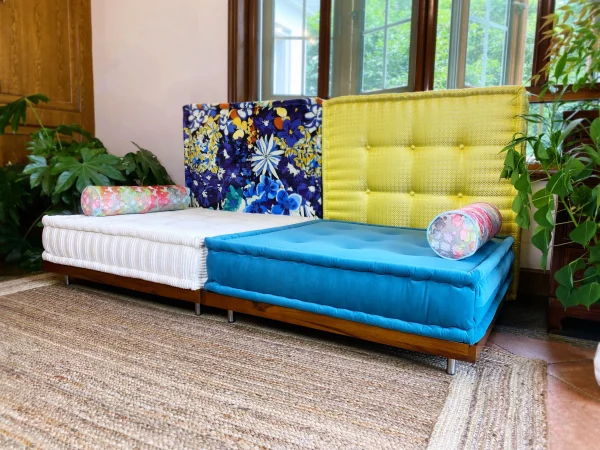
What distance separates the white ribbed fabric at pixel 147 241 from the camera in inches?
65.5

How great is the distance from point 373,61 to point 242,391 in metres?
1.91

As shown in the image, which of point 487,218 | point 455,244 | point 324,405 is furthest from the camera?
point 487,218

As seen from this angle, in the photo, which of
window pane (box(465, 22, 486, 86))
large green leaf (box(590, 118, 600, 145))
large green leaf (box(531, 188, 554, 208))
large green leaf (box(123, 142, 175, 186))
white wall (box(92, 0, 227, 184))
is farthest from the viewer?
white wall (box(92, 0, 227, 184))

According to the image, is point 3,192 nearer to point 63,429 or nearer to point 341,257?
point 63,429

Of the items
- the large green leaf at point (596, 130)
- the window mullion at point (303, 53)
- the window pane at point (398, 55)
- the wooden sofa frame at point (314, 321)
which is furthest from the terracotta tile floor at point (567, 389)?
the window mullion at point (303, 53)

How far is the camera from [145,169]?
2619mm

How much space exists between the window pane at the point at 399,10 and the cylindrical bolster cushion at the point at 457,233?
1412 mm

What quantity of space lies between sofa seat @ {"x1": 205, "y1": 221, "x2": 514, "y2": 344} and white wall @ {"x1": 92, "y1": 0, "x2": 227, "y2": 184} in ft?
4.99

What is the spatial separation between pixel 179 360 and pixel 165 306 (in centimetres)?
60

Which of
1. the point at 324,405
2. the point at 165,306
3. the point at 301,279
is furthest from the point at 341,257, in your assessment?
the point at 165,306

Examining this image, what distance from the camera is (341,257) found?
1343 millimetres

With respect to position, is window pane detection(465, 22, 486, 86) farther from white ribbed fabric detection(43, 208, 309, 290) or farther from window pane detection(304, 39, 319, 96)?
white ribbed fabric detection(43, 208, 309, 290)

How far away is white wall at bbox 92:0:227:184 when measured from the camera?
9.17ft

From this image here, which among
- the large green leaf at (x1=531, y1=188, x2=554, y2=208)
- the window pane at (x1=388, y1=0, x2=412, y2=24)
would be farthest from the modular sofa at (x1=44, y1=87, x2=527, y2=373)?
the window pane at (x1=388, y1=0, x2=412, y2=24)
